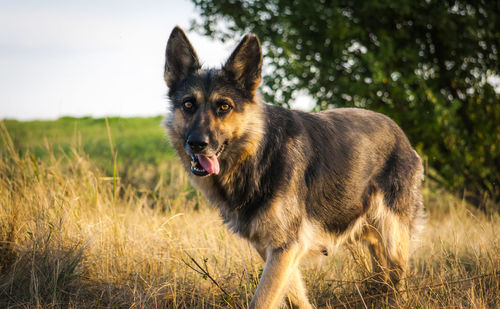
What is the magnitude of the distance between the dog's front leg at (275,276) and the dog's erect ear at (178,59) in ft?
5.60

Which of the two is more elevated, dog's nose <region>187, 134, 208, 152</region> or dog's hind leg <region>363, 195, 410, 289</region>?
dog's nose <region>187, 134, 208, 152</region>

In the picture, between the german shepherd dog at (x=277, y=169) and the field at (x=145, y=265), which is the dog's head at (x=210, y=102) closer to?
the german shepherd dog at (x=277, y=169)

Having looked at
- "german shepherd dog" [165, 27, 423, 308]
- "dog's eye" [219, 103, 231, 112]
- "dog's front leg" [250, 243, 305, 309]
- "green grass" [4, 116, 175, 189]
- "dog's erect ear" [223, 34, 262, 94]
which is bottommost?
"green grass" [4, 116, 175, 189]

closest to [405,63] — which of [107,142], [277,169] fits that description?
[277,169]

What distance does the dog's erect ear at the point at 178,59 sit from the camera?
357cm

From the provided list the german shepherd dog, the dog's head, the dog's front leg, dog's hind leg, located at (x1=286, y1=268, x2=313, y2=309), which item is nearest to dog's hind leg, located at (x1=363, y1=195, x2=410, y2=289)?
the german shepherd dog

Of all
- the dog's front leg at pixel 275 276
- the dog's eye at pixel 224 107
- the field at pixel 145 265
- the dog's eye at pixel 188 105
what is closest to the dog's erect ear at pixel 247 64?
the dog's eye at pixel 224 107

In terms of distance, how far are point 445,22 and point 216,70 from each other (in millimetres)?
4856

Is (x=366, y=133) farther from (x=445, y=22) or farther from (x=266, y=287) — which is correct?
(x=445, y=22)

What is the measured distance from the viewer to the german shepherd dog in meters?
3.23

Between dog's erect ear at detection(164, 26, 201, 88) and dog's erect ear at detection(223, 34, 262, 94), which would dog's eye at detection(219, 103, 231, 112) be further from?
dog's erect ear at detection(164, 26, 201, 88)

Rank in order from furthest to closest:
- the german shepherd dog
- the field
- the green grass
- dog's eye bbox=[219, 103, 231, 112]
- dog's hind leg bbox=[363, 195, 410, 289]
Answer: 1. the green grass
2. dog's hind leg bbox=[363, 195, 410, 289]
3. the field
4. dog's eye bbox=[219, 103, 231, 112]
5. the german shepherd dog

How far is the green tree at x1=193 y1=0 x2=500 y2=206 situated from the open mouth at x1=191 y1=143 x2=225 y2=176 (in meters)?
3.20

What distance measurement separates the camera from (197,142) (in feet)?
10.2
